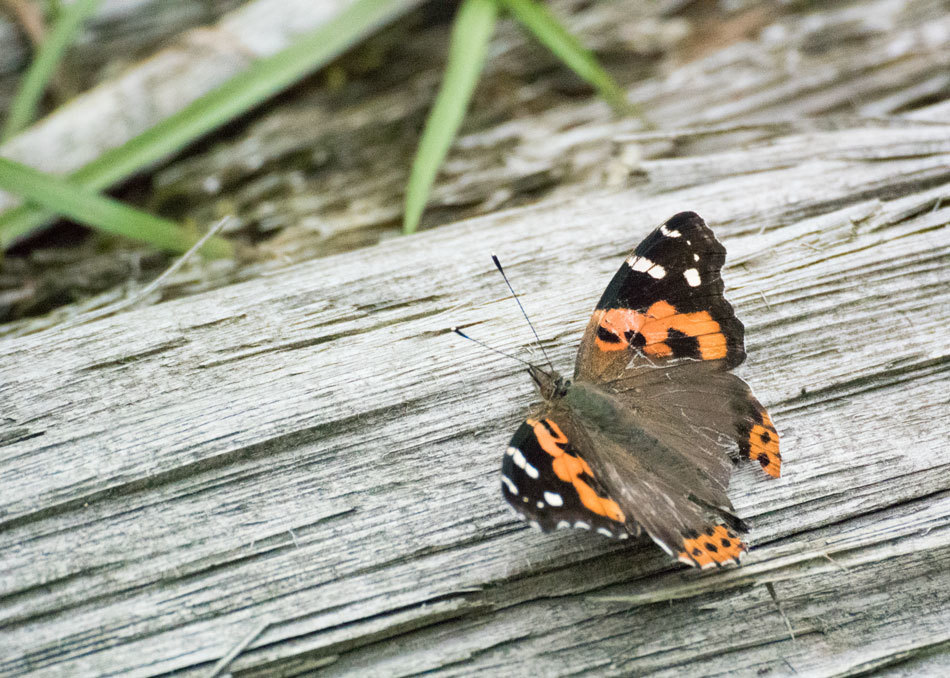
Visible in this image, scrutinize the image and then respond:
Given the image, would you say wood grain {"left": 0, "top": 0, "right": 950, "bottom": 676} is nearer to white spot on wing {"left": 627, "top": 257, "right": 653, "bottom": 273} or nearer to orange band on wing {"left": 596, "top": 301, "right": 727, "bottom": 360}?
orange band on wing {"left": 596, "top": 301, "right": 727, "bottom": 360}

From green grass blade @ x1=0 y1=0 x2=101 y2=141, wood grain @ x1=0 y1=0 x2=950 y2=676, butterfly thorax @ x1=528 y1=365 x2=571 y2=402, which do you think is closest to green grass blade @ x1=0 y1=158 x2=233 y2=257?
wood grain @ x1=0 y1=0 x2=950 y2=676

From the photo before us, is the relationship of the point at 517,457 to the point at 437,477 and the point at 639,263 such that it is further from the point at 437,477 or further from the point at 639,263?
the point at 639,263

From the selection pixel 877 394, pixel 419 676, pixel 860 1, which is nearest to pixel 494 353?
pixel 419 676

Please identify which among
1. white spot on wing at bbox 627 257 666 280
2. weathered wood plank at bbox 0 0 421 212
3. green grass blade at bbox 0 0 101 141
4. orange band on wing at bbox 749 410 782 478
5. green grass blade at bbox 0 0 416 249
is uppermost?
green grass blade at bbox 0 0 101 141

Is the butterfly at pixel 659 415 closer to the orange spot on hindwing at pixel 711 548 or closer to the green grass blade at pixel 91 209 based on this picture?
the orange spot on hindwing at pixel 711 548

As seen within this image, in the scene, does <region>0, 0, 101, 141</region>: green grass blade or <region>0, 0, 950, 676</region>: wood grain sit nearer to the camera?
<region>0, 0, 950, 676</region>: wood grain

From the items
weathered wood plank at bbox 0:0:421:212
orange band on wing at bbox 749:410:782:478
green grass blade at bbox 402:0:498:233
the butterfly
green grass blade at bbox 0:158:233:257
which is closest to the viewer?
the butterfly

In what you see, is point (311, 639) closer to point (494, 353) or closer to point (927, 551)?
point (494, 353)

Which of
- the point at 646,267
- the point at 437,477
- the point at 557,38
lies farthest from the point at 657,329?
the point at 557,38
